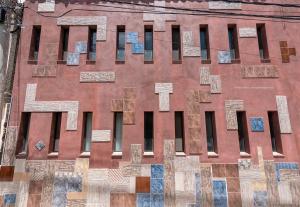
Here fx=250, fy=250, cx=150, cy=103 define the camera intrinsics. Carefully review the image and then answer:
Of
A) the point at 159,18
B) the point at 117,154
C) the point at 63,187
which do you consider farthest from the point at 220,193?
the point at 159,18

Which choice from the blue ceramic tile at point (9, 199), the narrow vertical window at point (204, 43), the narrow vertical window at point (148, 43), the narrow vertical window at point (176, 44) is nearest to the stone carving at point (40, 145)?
the blue ceramic tile at point (9, 199)

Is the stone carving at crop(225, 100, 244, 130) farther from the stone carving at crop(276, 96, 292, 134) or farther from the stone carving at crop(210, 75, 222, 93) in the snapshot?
the stone carving at crop(276, 96, 292, 134)

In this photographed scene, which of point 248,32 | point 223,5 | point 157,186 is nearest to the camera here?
point 157,186

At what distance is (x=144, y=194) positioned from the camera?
8852 mm

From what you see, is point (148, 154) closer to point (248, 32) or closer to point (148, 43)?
point (148, 43)

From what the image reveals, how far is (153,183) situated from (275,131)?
16.8 feet

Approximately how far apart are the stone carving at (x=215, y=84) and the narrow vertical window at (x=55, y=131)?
238 inches

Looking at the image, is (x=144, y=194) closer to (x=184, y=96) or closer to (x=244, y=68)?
(x=184, y=96)

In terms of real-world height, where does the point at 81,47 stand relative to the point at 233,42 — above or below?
below

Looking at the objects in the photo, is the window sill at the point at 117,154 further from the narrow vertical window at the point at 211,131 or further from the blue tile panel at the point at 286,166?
the blue tile panel at the point at 286,166

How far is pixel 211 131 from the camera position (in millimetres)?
9805

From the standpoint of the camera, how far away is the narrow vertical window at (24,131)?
9555mm

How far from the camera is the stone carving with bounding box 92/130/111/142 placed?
30.8ft

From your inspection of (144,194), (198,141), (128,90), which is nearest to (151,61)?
(128,90)
